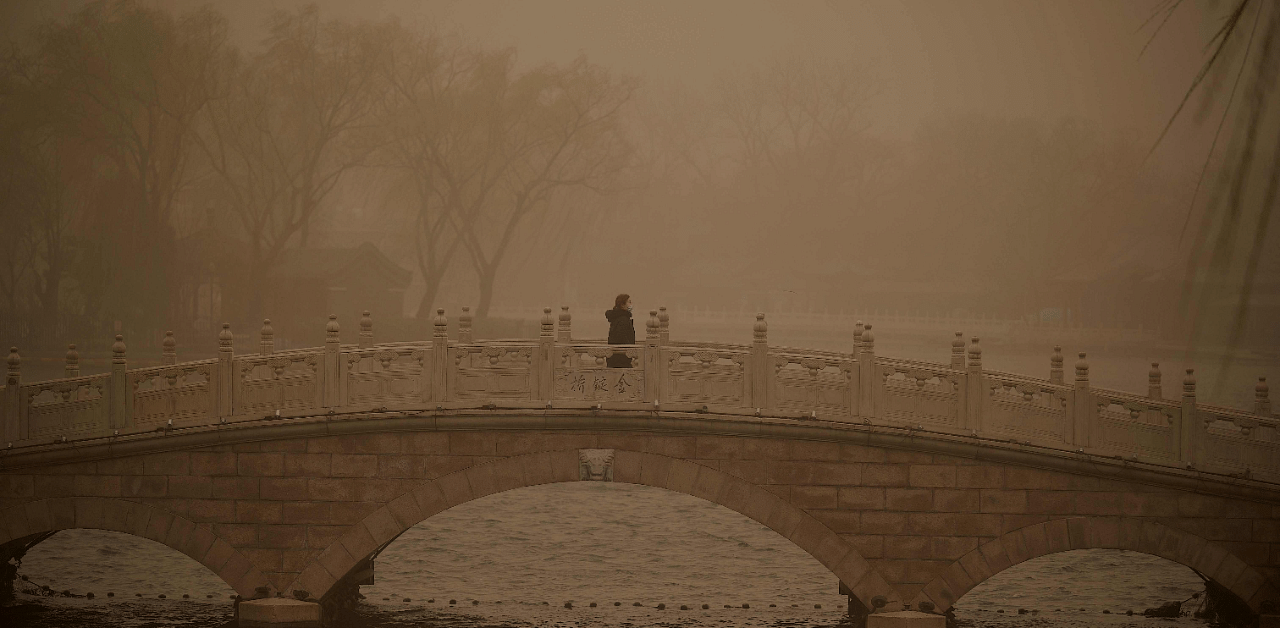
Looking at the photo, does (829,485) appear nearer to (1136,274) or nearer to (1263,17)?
(1263,17)

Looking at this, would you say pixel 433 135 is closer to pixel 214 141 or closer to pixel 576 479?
pixel 214 141

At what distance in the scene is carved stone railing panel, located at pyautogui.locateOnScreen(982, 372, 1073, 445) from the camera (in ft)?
46.9

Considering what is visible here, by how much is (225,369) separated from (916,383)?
23.9ft

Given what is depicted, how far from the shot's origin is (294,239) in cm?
5538

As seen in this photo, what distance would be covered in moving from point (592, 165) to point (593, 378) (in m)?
36.1

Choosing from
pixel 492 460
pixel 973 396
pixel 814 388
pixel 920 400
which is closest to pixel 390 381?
pixel 492 460

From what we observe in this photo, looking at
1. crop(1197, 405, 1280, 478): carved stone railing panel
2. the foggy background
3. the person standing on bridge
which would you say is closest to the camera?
crop(1197, 405, 1280, 478): carved stone railing panel

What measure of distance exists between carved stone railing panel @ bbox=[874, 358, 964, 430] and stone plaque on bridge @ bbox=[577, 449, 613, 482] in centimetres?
285

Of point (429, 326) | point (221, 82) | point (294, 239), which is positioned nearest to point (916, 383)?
point (429, 326)

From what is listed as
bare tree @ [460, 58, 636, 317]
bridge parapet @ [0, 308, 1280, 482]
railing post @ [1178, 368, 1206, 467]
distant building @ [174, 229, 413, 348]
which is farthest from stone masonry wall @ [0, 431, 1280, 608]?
bare tree @ [460, 58, 636, 317]

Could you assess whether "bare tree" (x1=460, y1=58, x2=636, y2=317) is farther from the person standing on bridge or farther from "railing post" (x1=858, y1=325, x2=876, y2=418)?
"railing post" (x1=858, y1=325, x2=876, y2=418)

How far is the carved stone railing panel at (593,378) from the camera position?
1463cm

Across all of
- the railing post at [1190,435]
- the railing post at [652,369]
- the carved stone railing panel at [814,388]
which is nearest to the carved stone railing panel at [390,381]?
the railing post at [652,369]

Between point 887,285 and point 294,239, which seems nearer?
point 294,239
